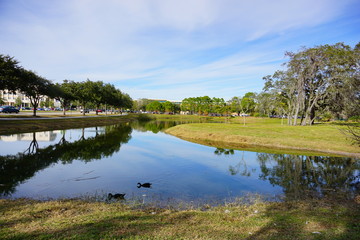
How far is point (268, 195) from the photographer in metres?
13.6

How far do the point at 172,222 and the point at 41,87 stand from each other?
6321 cm

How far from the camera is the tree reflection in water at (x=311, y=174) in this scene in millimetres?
14242

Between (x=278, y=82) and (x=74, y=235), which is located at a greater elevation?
(x=278, y=82)

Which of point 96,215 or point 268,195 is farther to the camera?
point 268,195

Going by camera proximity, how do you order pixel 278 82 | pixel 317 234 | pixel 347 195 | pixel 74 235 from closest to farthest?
A: pixel 74 235, pixel 317 234, pixel 347 195, pixel 278 82

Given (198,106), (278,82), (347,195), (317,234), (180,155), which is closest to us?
(317,234)

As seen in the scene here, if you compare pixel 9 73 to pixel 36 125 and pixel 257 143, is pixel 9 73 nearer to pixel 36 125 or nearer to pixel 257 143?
pixel 36 125

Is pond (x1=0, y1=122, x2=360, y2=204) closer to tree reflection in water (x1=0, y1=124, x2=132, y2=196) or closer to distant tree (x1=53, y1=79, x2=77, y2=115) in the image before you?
tree reflection in water (x1=0, y1=124, x2=132, y2=196)

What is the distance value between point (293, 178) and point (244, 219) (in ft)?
36.2

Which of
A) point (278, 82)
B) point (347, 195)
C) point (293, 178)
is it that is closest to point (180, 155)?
point (293, 178)

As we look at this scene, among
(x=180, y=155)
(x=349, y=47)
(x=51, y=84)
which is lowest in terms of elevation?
(x=180, y=155)

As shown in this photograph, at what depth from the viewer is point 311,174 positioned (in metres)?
19.0

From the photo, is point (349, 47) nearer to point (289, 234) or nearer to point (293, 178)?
point (293, 178)

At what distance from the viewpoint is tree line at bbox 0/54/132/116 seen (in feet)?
138
